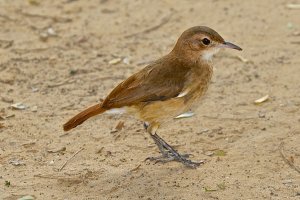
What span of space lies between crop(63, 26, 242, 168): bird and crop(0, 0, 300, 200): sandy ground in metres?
0.43

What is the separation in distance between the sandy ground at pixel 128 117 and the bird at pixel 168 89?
1.42 ft

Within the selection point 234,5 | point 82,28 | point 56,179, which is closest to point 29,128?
point 56,179

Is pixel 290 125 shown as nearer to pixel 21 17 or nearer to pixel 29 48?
pixel 29 48

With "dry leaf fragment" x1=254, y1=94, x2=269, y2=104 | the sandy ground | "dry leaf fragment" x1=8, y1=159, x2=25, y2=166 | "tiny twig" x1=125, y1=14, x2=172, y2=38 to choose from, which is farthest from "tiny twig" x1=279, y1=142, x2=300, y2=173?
"tiny twig" x1=125, y1=14, x2=172, y2=38

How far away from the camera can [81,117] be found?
294 inches

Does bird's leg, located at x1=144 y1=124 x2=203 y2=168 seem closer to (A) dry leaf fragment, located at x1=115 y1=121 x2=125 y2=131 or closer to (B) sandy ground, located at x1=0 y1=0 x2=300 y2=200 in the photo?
(B) sandy ground, located at x1=0 y1=0 x2=300 y2=200

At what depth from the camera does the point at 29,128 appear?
27.4ft

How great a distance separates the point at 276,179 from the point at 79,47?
4.07 metres

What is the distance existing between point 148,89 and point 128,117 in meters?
1.32

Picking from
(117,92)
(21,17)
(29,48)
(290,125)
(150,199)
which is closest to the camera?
(150,199)

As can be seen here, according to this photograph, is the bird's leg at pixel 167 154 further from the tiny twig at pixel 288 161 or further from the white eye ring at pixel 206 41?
the white eye ring at pixel 206 41

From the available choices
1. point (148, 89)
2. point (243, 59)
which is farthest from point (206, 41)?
point (243, 59)

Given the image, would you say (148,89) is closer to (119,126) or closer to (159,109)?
(159,109)

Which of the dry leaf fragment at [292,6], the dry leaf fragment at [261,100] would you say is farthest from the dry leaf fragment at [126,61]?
the dry leaf fragment at [292,6]
